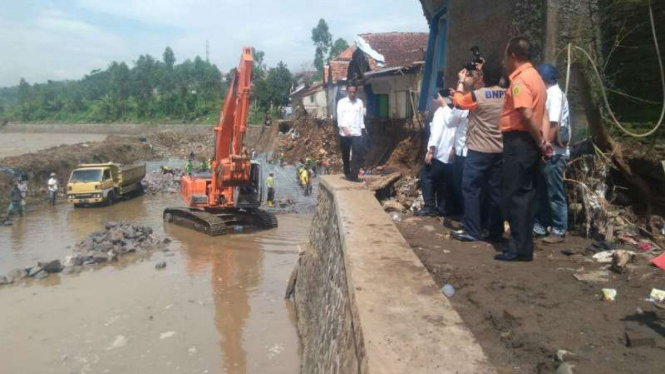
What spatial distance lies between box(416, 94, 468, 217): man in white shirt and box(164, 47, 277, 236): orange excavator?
7955mm

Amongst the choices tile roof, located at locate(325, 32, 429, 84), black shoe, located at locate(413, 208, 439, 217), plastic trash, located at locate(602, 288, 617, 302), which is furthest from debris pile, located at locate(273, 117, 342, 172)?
plastic trash, located at locate(602, 288, 617, 302)

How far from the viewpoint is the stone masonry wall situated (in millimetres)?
3258

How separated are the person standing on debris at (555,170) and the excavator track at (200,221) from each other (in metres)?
11.5

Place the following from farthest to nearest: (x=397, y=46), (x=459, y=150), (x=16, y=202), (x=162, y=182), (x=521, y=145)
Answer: (x=162, y=182), (x=397, y=46), (x=16, y=202), (x=459, y=150), (x=521, y=145)

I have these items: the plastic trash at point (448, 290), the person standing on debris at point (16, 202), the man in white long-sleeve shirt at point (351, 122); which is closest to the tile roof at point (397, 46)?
the person standing on debris at point (16, 202)

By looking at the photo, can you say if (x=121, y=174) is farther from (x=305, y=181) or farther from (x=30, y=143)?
(x=30, y=143)

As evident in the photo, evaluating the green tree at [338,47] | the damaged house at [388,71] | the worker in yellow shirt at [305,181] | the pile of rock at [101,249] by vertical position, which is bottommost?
the pile of rock at [101,249]

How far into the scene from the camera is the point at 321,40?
3211 inches

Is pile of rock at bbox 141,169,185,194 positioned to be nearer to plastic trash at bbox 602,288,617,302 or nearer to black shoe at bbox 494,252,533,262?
black shoe at bbox 494,252,533,262

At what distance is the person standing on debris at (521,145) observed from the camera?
3768 mm

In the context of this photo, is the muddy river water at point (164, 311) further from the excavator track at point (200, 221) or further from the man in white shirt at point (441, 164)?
the man in white shirt at point (441, 164)

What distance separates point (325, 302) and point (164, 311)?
5.60m

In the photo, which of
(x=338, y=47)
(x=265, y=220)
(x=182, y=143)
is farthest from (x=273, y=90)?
(x=338, y=47)

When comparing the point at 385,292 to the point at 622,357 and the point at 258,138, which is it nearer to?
the point at 622,357
